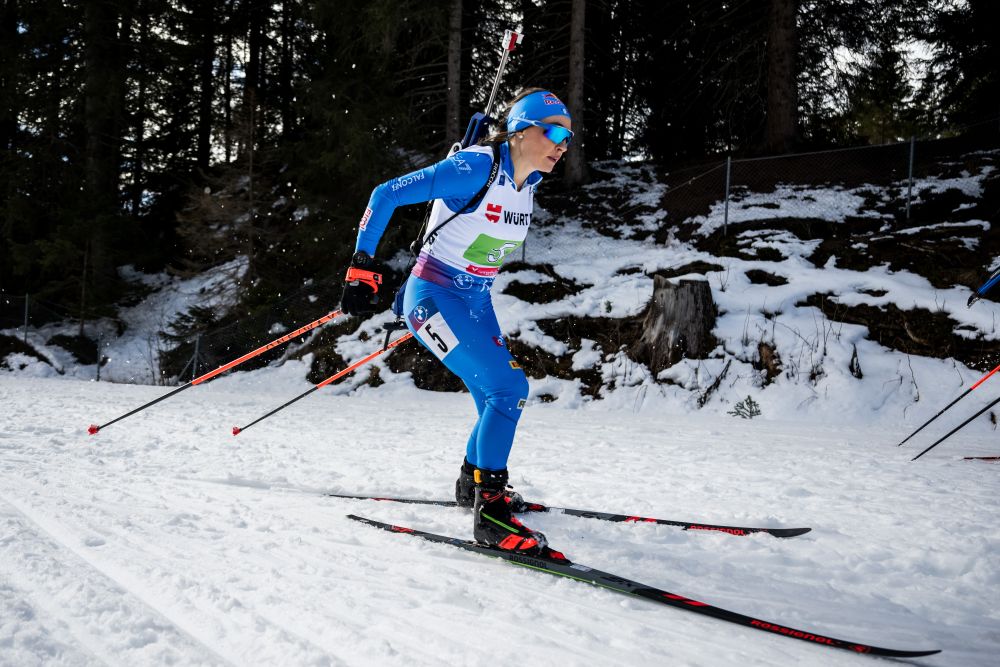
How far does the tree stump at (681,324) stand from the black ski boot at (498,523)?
5684mm

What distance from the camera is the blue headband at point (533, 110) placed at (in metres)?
3.17

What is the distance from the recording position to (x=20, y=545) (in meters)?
2.50

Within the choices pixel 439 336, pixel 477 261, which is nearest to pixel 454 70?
pixel 477 261

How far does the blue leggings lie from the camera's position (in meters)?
3.04

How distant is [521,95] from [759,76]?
1499cm

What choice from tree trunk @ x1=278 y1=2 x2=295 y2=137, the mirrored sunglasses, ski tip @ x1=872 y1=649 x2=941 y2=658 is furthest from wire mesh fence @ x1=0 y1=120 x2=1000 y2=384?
tree trunk @ x1=278 y1=2 x2=295 y2=137

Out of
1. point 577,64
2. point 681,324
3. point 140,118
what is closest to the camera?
point 681,324

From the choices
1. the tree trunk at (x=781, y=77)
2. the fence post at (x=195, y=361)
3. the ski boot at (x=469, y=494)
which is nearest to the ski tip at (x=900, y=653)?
the ski boot at (x=469, y=494)

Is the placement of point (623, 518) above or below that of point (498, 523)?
below

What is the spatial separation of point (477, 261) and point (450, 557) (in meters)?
1.43

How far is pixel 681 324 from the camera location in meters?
8.34

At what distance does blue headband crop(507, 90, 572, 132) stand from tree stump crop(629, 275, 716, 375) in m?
5.53

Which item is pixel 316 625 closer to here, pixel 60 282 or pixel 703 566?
pixel 703 566

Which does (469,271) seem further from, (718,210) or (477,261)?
(718,210)
